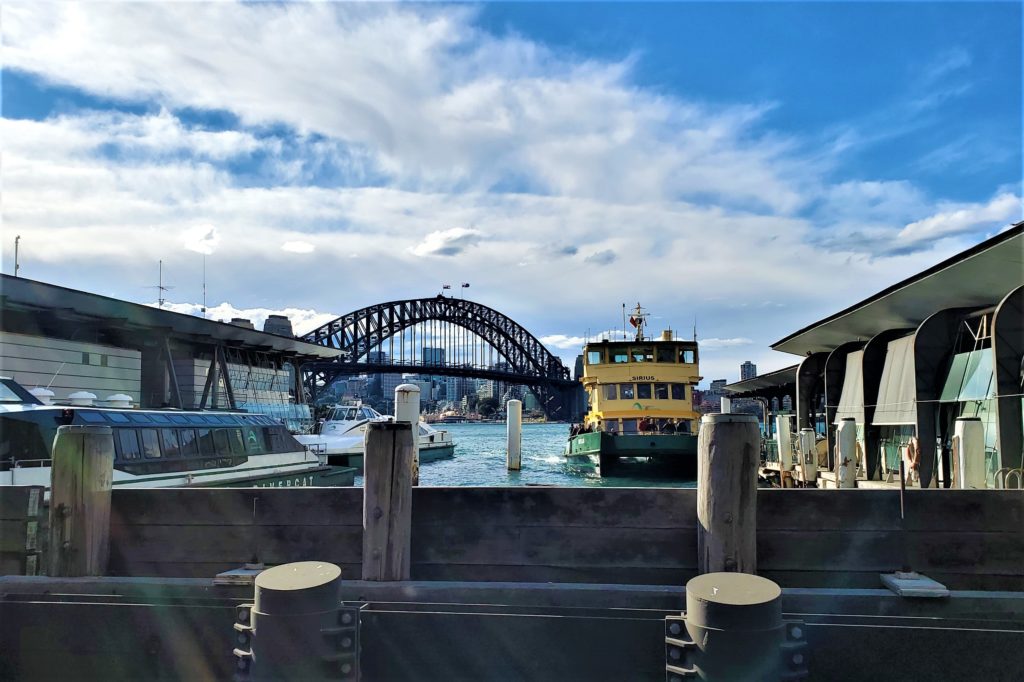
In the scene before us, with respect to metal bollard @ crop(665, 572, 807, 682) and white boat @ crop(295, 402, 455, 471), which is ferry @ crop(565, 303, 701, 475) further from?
metal bollard @ crop(665, 572, 807, 682)

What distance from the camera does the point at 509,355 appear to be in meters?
142

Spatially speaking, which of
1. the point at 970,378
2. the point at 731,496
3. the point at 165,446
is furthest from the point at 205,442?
the point at 970,378

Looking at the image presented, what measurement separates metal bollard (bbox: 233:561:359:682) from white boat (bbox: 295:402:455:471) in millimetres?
27081

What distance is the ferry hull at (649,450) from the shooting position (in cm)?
3030

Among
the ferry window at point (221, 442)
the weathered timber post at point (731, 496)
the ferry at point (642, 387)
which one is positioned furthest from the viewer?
the ferry at point (642, 387)

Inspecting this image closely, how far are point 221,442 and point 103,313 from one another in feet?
25.7

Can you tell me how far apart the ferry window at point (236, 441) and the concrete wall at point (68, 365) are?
6.42 meters

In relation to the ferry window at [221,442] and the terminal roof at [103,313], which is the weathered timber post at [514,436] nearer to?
the terminal roof at [103,313]

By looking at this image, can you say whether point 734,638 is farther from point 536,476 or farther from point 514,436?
point 514,436

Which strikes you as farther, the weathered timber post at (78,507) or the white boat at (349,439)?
the white boat at (349,439)

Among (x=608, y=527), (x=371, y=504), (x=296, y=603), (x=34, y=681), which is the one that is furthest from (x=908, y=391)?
(x=34, y=681)

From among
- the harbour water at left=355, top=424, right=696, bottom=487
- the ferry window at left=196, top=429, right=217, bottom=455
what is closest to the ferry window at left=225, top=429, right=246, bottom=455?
the ferry window at left=196, top=429, right=217, bottom=455

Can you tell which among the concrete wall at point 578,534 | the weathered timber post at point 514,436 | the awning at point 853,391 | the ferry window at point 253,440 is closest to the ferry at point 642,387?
the weathered timber post at point 514,436

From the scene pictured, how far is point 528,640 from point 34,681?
170 inches
